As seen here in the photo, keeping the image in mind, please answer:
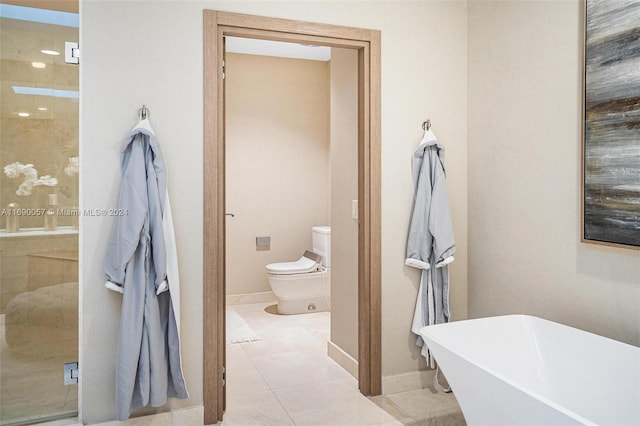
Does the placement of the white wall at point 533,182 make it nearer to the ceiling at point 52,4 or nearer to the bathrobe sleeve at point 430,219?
the bathrobe sleeve at point 430,219

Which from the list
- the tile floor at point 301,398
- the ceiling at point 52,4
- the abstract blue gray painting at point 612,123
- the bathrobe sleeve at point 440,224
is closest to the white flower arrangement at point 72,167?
the ceiling at point 52,4

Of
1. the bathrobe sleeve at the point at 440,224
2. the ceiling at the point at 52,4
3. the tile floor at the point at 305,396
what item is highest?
the ceiling at the point at 52,4

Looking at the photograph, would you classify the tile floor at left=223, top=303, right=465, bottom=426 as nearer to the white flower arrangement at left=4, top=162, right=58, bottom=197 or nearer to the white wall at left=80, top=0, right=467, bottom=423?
the white wall at left=80, top=0, right=467, bottom=423

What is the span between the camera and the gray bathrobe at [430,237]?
2818 millimetres

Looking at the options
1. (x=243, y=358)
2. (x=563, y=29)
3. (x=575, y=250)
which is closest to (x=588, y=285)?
(x=575, y=250)

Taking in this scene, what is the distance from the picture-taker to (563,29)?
235cm

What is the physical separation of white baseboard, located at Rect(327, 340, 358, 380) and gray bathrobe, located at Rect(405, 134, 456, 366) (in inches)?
20.2

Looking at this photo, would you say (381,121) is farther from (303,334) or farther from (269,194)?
(269,194)

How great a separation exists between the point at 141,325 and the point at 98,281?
32cm

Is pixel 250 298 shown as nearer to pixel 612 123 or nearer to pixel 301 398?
pixel 301 398

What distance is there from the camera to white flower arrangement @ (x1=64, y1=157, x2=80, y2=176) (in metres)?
2.33

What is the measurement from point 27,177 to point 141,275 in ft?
2.41

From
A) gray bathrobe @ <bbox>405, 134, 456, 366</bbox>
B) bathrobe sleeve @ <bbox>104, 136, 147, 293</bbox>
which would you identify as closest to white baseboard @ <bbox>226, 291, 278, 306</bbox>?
gray bathrobe @ <bbox>405, 134, 456, 366</bbox>

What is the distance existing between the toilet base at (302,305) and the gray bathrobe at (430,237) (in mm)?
2007
